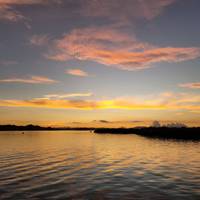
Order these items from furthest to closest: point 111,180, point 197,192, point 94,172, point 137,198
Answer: point 94,172
point 111,180
point 197,192
point 137,198

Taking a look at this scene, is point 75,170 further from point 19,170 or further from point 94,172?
point 19,170

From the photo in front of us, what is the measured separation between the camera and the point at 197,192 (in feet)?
69.7

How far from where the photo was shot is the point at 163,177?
2786 centimetres

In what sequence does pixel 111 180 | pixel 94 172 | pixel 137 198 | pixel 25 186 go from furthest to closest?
1. pixel 94 172
2. pixel 111 180
3. pixel 25 186
4. pixel 137 198

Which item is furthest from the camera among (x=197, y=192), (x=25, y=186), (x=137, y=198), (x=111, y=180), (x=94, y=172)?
(x=94, y=172)

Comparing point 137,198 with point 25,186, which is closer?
point 137,198

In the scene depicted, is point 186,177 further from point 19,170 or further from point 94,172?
point 19,170

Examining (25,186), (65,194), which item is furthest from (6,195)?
(65,194)

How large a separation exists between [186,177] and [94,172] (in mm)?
11057

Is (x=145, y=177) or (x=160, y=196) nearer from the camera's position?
(x=160, y=196)

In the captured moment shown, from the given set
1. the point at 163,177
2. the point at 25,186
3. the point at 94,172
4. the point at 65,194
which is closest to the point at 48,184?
the point at 25,186

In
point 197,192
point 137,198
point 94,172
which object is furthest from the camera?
point 94,172

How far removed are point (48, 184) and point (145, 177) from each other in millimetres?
10723

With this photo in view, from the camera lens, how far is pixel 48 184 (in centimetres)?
2477
